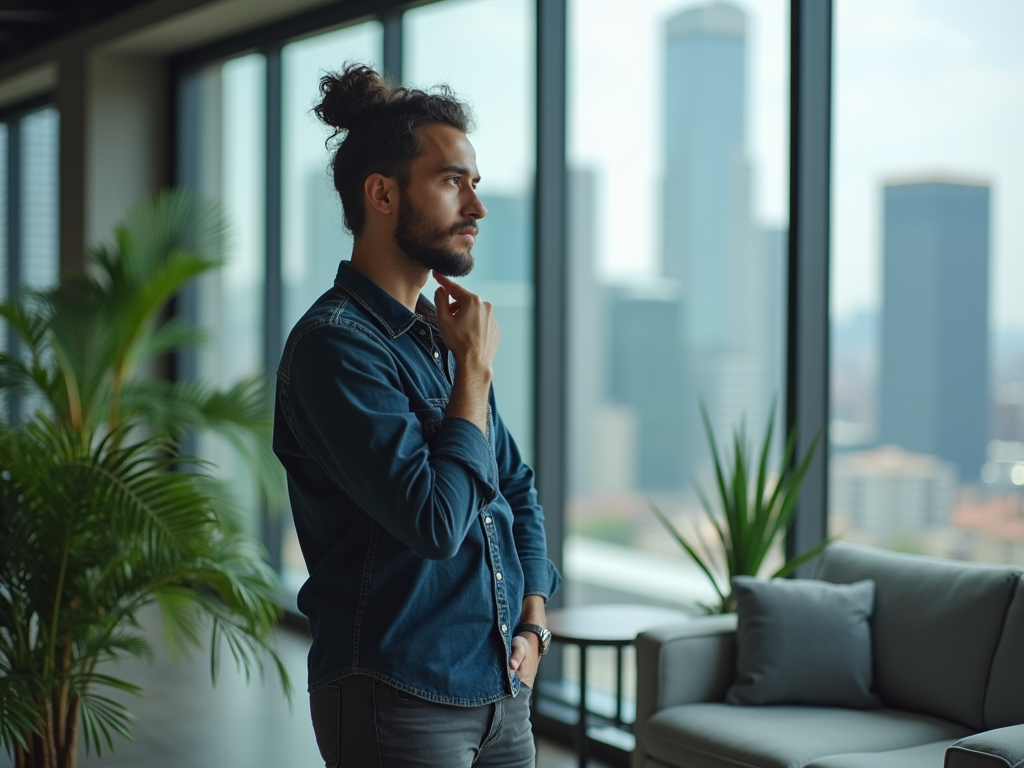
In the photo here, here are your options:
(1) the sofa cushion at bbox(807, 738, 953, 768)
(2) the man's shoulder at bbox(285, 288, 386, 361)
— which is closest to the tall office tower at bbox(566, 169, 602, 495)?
(1) the sofa cushion at bbox(807, 738, 953, 768)

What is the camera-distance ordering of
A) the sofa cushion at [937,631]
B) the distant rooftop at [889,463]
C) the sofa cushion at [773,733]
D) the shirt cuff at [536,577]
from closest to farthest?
the shirt cuff at [536,577] → the sofa cushion at [773,733] → the sofa cushion at [937,631] → the distant rooftop at [889,463]

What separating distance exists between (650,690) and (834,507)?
1.00 metres

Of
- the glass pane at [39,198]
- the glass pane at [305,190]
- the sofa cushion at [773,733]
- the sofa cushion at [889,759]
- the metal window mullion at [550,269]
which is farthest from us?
the glass pane at [39,198]

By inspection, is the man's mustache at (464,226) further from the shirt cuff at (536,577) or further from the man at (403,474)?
the shirt cuff at (536,577)

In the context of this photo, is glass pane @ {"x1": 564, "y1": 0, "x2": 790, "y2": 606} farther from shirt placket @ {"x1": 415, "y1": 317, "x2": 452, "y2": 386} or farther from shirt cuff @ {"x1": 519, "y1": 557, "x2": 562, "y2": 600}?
shirt placket @ {"x1": 415, "y1": 317, "x2": 452, "y2": 386}

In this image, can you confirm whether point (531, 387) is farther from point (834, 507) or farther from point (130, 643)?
point (130, 643)

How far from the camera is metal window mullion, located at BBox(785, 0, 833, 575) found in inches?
136

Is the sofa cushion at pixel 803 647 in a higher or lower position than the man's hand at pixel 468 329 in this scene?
lower

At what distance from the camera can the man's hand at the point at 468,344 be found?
5.05 ft

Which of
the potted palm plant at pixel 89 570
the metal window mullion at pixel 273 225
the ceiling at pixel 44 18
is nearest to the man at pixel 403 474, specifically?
the potted palm plant at pixel 89 570

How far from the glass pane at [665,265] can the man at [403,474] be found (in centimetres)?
210

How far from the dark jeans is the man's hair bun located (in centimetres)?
79

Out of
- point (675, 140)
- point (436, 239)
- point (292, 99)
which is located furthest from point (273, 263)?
point (436, 239)

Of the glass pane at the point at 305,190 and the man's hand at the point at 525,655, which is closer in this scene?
the man's hand at the point at 525,655
